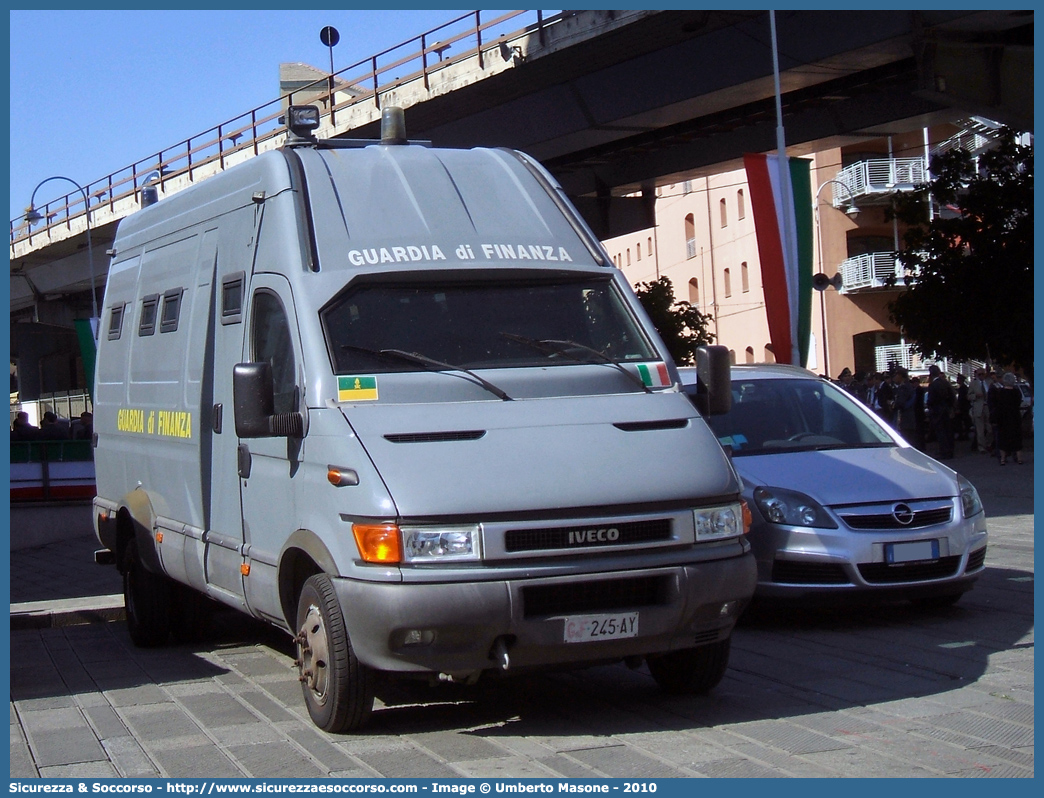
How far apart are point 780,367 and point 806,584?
105 inches

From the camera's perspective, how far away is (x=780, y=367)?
1087cm

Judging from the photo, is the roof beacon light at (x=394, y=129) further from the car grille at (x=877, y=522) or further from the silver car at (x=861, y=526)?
the car grille at (x=877, y=522)

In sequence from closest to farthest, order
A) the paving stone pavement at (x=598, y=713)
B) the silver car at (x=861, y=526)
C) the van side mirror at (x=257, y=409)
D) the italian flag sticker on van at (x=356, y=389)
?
the paving stone pavement at (x=598, y=713), the italian flag sticker on van at (x=356, y=389), the van side mirror at (x=257, y=409), the silver car at (x=861, y=526)

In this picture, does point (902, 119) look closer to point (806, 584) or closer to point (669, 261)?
point (806, 584)

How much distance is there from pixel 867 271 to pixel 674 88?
2763cm

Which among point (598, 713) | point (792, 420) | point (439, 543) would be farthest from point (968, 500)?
point (439, 543)

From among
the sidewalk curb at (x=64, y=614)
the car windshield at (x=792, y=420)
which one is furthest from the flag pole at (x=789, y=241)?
the sidewalk curb at (x=64, y=614)

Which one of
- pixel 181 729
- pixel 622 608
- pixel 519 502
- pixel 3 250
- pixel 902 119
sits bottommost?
pixel 181 729

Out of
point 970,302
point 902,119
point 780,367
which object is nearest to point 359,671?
point 780,367

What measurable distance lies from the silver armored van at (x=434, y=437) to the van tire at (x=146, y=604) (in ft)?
2.45

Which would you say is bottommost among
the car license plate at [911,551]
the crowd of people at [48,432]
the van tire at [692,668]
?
the van tire at [692,668]

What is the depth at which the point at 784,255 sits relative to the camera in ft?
57.2

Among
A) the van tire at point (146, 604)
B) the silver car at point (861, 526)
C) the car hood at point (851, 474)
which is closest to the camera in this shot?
the silver car at point (861, 526)

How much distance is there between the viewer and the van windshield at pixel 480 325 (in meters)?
6.59
